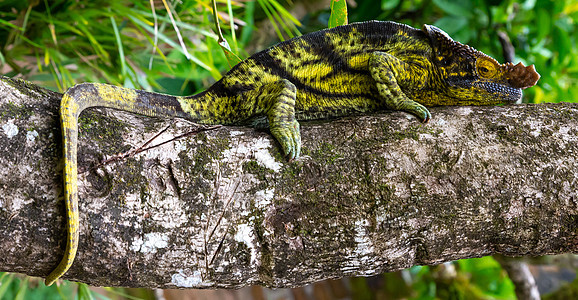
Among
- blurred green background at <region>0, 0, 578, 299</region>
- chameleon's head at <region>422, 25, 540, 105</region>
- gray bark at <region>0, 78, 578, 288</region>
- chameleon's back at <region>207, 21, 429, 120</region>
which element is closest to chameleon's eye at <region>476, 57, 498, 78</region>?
chameleon's head at <region>422, 25, 540, 105</region>

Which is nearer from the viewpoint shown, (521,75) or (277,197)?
(277,197)

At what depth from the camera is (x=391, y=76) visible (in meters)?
1.59

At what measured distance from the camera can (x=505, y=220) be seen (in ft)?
3.84

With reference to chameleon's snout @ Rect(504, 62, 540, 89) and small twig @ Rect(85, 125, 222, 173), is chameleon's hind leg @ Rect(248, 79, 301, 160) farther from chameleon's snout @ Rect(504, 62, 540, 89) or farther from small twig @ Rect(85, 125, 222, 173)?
chameleon's snout @ Rect(504, 62, 540, 89)

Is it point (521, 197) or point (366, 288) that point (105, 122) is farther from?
point (366, 288)

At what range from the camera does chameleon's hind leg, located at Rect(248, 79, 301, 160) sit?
1.17 meters

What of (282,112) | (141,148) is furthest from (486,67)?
(141,148)

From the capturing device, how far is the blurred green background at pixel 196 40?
7.14ft

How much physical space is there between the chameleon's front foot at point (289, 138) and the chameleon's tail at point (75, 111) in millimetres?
374

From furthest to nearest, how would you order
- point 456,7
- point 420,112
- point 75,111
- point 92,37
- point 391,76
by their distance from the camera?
point 456,7 < point 92,37 < point 391,76 < point 420,112 < point 75,111

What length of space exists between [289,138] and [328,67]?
0.56 meters

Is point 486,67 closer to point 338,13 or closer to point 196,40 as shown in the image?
point 338,13

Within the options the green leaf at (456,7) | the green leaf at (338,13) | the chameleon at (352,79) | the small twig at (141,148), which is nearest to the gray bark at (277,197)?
the small twig at (141,148)

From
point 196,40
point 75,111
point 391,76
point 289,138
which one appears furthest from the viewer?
point 196,40
